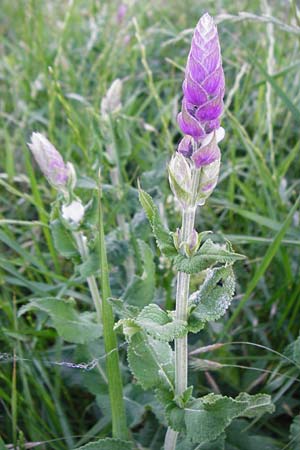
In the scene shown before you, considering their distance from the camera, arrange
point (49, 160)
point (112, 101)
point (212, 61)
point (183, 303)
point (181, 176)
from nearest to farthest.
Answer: point (212, 61)
point (181, 176)
point (183, 303)
point (49, 160)
point (112, 101)

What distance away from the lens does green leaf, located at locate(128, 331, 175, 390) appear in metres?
1.27

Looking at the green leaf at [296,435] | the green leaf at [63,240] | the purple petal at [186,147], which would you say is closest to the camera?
the purple petal at [186,147]

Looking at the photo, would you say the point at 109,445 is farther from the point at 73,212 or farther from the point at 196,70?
the point at 196,70

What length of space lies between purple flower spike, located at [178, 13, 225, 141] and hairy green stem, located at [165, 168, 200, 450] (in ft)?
0.37

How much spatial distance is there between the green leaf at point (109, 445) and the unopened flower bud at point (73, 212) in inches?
24.4

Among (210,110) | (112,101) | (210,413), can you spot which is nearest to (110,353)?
(210,413)

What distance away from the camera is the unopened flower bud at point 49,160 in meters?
1.54

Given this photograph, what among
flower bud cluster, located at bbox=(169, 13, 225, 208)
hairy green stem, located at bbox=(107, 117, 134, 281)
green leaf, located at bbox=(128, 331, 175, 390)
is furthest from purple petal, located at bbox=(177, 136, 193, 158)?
hairy green stem, located at bbox=(107, 117, 134, 281)

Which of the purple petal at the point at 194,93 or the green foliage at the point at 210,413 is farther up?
the purple petal at the point at 194,93

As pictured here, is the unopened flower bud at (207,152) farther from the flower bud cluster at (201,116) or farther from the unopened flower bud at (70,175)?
the unopened flower bud at (70,175)

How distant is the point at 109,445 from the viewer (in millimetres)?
1243

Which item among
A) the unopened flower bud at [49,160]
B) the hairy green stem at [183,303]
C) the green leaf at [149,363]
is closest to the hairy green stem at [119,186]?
the unopened flower bud at [49,160]

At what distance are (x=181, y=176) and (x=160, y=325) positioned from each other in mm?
318

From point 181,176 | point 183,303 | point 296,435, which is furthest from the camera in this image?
point 296,435
